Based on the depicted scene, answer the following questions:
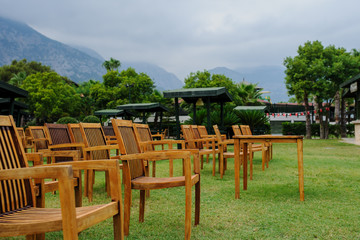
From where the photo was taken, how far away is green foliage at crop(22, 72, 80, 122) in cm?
3356

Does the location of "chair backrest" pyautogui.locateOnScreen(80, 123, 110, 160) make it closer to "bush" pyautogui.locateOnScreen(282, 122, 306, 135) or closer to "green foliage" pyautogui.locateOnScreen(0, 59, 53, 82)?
"bush" pyautogui.locateOnScreen(282, 122, 306, 135)

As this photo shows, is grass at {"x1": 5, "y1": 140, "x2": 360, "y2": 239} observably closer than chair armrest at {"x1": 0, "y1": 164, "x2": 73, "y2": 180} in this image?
No

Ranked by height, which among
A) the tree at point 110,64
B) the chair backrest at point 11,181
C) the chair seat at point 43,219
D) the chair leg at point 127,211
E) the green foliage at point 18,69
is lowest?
the chair leg at point 127,211

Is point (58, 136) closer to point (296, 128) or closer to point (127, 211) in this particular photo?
point (127, 211)

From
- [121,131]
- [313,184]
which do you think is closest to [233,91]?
[313,184]

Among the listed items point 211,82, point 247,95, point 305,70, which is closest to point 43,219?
point 305,70

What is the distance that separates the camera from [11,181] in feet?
6.25

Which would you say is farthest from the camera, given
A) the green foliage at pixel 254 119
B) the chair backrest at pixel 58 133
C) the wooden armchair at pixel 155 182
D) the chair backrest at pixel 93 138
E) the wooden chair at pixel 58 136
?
the green foliage at pixel 254 119

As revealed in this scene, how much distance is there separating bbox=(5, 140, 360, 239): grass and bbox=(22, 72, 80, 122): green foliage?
3124cm

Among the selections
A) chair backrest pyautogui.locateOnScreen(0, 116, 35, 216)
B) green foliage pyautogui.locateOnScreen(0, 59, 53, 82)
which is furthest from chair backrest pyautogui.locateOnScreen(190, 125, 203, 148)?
green foliage pyautogui.locateOnScreen(0, 59, 53, 82)

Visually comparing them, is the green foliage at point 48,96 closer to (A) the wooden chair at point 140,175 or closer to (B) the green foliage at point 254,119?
(B) the green foliage at point 254,119

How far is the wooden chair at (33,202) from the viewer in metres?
1.44

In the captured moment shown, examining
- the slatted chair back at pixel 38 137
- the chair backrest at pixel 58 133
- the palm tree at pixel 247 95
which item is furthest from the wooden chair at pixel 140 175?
the palm tree at pixel 247 95

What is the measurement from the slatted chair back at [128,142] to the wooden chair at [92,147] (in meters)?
0.78
